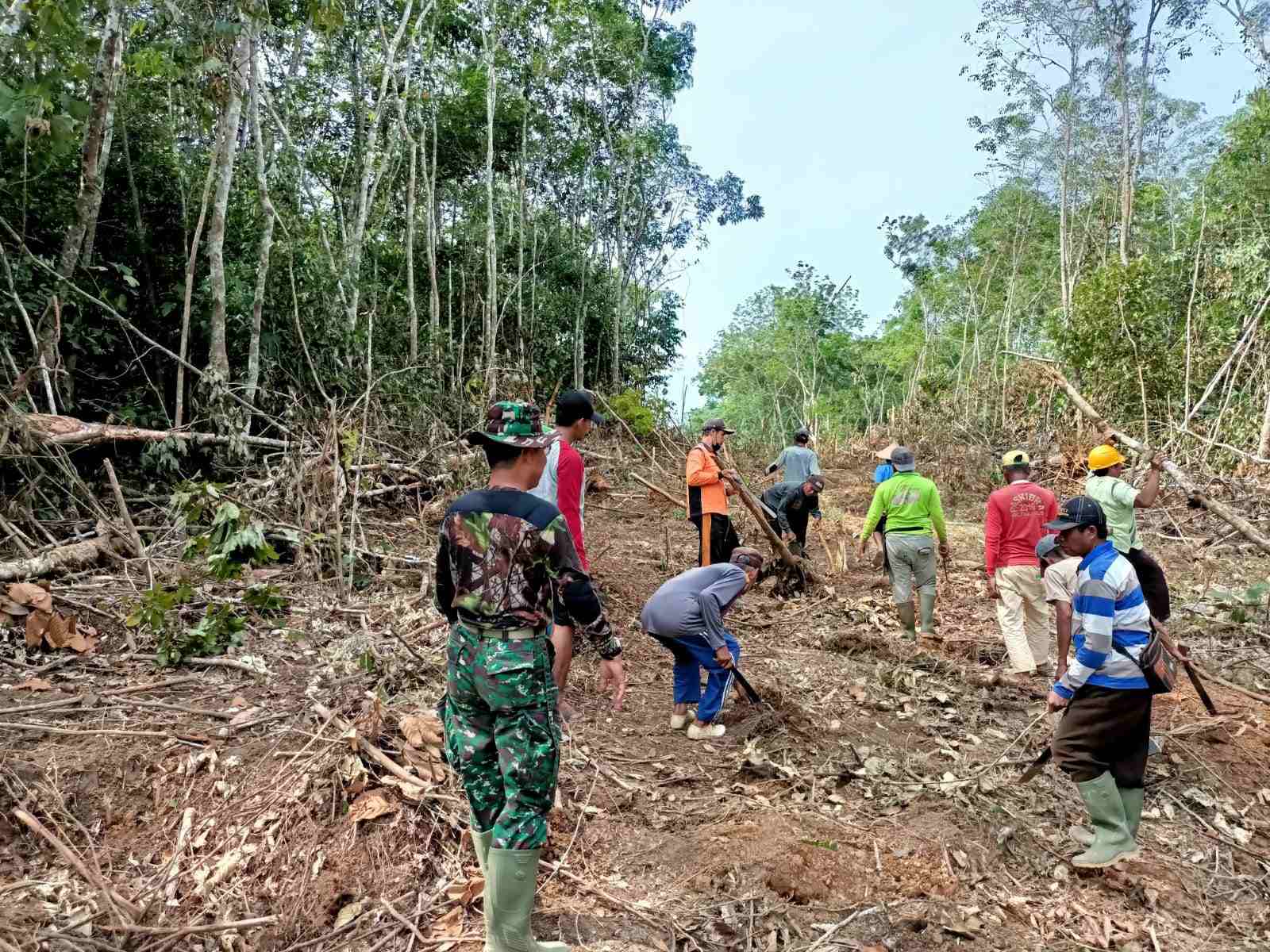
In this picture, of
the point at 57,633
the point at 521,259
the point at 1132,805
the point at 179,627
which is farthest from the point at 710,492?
the point at 521,259

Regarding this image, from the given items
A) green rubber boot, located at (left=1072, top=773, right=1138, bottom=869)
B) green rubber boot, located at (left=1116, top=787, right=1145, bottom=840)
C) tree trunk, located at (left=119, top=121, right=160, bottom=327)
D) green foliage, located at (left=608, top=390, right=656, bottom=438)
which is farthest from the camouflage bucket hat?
green foliage, located at (left=608, top=390, right=656, bottom=438)

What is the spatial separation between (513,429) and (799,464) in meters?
6.13

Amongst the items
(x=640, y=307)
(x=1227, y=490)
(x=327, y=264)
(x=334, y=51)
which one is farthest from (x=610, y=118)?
(x=1227, y=490)

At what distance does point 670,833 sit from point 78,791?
2546mm

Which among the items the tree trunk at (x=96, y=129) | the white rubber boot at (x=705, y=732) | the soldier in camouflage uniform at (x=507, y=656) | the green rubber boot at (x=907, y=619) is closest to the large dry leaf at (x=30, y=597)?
the tree trunk at (x=96, y=129)

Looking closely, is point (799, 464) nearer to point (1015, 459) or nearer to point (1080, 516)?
point (1015, 459)

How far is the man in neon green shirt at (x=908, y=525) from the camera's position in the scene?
6.15m

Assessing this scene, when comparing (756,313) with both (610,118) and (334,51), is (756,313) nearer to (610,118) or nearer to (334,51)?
(610,118)

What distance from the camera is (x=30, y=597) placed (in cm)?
461

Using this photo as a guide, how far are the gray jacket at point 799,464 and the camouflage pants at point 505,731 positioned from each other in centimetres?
606

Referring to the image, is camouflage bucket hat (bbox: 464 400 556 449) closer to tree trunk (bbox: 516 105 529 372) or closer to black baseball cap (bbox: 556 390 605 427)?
black baseball cap (bbox: 556 390 605 427)

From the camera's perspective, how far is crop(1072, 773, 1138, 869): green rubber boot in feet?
10.9

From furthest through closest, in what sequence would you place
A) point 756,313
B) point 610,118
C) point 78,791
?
point 756,313 → point 610,118 → point 78,791

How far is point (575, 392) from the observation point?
4.14m
